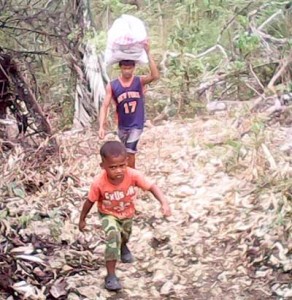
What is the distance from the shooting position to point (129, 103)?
527 centimetres

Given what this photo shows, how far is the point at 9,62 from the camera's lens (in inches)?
200

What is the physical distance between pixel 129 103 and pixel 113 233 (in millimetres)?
1556

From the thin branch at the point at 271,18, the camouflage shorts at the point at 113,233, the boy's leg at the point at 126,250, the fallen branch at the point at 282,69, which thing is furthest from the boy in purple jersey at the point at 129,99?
the thin branch at the point at 271,18

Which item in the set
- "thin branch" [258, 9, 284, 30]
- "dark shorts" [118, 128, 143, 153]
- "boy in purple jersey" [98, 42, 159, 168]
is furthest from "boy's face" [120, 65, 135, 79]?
"thin branch" [258, 9, 284, 30]

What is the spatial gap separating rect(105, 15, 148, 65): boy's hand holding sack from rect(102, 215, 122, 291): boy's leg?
1.49 meters

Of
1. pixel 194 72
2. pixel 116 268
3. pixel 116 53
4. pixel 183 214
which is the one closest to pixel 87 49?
pixel 194 72

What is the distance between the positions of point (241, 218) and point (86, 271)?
1132mm

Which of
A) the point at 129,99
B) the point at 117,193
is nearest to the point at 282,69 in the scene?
the point at 129,99

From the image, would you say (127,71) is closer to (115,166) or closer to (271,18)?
(115,166)

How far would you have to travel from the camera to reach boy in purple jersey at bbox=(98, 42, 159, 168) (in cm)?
522

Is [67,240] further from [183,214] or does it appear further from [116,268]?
[183,214]

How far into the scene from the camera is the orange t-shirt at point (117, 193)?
4.01m

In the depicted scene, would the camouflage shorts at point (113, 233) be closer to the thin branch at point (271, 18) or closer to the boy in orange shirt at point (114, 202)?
the boy in orange shirt at point (114, 202)

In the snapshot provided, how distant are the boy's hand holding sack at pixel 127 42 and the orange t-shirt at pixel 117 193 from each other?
1294 mm
